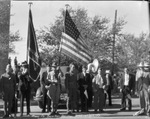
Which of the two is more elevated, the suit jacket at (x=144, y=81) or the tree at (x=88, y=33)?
the tree at (x=88, y=33)

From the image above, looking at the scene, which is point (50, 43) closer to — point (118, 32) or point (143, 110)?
point (118, 32)

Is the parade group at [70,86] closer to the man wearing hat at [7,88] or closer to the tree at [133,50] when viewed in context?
the man wearing hat at [7,88]

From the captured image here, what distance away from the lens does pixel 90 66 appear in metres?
16.3

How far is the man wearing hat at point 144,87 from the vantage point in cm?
1266

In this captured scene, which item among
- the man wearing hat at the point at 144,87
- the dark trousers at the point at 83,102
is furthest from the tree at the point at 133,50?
the man wearing hat at the point at 144,87

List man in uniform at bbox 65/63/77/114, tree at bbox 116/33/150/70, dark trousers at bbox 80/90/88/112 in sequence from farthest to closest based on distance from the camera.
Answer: tree at bbox 116/33/150/70
dark trousers at bbox 80/90/88/112
man in uniform at bbox 65/63/77/114

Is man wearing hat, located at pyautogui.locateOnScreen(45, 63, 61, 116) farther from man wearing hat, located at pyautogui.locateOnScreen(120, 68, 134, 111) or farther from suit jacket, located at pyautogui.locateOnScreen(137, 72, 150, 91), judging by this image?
man wearing hat, located at pyautogui.locateOnScreen(120, 68, 134, 111)

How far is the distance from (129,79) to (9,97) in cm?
537

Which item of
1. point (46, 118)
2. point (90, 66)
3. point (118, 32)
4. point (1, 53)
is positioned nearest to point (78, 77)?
point (90, 66)

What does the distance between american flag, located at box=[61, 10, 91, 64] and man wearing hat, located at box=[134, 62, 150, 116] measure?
2.60m

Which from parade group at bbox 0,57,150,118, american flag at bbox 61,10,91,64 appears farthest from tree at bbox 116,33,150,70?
american flag at bbox 61,10,91,64

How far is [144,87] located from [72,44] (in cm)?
333

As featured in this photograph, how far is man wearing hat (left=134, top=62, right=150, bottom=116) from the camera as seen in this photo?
12664 millimetres

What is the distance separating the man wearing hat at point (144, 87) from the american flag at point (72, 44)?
8.54 feet
